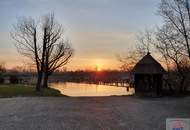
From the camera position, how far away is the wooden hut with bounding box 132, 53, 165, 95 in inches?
958

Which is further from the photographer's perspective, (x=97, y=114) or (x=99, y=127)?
(x=97, y=114)

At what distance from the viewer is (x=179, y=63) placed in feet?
86.9

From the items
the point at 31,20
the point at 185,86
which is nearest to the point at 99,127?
the point at 185,86

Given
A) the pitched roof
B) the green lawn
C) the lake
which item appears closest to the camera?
the pitched roof

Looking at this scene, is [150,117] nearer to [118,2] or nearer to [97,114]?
[97,114]

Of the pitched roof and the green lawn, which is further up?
the pitched roof

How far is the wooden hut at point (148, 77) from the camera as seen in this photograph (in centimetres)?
2434

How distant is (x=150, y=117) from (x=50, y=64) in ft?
99.7

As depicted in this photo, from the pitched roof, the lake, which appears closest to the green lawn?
the lake

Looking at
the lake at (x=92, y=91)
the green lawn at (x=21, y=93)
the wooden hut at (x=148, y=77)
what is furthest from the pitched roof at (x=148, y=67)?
the green lawn at (x=21, y=93)

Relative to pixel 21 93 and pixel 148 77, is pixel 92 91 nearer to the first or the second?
pixel 21 93

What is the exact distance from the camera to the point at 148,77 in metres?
25.1

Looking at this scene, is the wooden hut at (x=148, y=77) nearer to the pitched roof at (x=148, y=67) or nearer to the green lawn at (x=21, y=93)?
the pitched roof at (x=148, y=67)

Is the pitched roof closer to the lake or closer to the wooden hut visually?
the wooden hut
